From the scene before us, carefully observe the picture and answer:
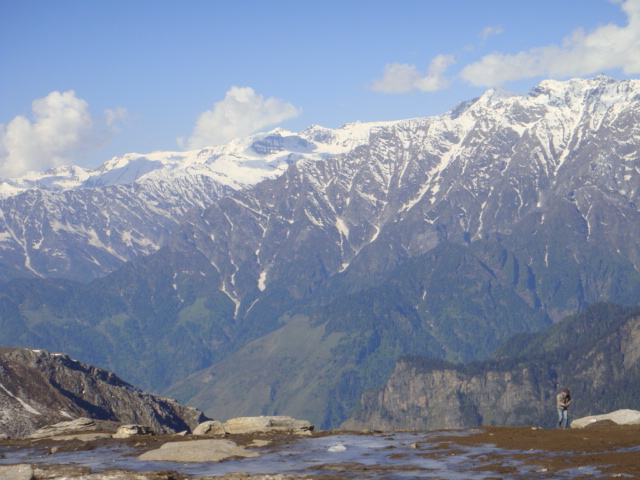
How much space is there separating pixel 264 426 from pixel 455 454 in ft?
92.7

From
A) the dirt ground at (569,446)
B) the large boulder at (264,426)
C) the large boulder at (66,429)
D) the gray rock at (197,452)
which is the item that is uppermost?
the large boulder at (66,429)

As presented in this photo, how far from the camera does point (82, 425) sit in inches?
4624

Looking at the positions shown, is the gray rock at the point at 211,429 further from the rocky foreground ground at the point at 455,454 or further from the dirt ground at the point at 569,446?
the dirt ground at the point at 569,446

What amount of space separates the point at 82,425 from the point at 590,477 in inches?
3023

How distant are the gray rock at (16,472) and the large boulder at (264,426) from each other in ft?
107

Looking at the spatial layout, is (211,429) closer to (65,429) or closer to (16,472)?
(65,429)

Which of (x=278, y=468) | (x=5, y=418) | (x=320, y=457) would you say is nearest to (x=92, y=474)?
(x=278, y=468)

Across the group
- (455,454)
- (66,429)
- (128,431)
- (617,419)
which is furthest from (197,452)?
(617,419)

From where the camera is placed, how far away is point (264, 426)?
9875 centimetres

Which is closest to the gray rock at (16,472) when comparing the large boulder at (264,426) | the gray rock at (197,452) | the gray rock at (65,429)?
the gray rock at (197,452)

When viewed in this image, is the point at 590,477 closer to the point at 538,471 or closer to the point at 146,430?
the point at 538,471

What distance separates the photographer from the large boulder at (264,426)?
321 ft

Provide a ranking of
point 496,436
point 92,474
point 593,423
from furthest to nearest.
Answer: point 593,423 < point 496,436 < point 92,474

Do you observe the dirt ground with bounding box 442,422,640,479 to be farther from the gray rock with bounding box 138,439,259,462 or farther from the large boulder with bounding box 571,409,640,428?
the gray rock with bounding box 138,439,259,462
